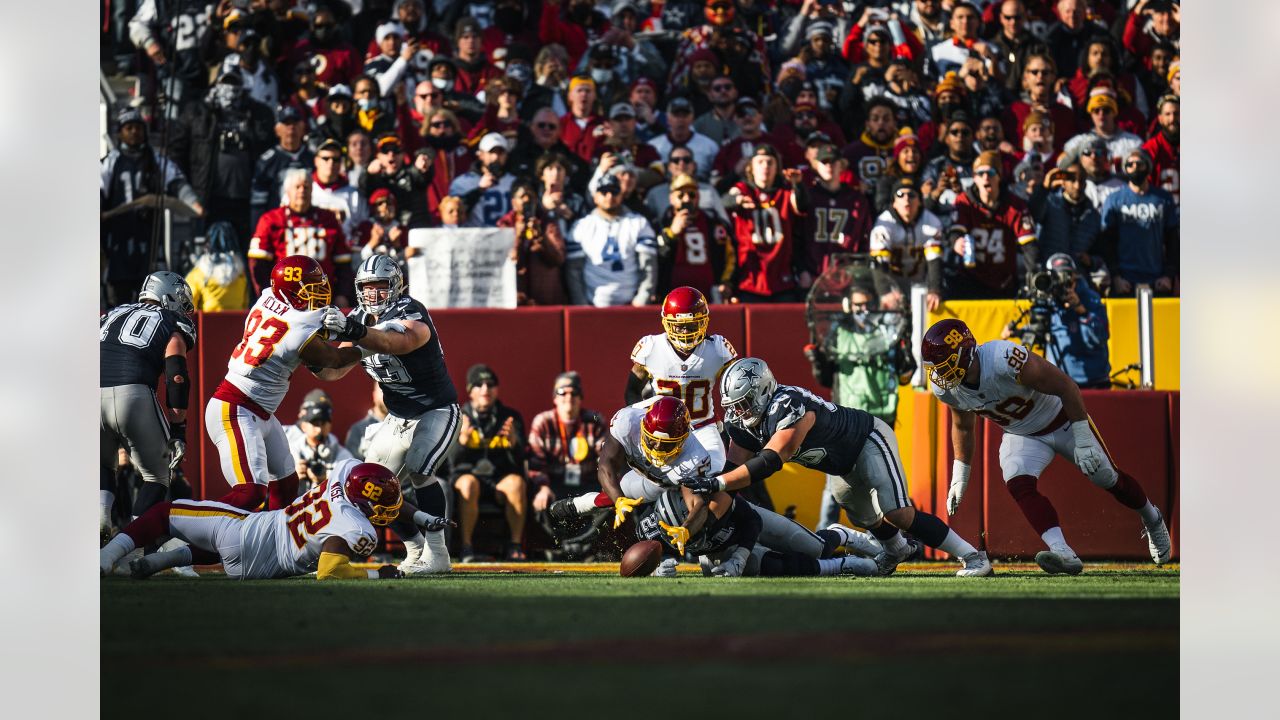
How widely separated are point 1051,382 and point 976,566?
105 centimetres

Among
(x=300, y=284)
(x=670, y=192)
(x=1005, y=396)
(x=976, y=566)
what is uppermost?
(x=670, y=192)

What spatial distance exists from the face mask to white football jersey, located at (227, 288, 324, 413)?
516 centimetres

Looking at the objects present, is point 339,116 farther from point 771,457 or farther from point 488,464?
point 771,457

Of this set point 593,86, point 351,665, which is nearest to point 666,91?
point 593,86

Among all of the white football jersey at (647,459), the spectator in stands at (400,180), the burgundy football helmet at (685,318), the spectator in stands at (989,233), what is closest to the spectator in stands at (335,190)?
the spectator in stands at (400,180)

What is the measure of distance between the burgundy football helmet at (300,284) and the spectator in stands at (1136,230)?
5726mm

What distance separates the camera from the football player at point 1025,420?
8094 mm

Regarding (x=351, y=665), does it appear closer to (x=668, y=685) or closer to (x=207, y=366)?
(x=668, y=685)

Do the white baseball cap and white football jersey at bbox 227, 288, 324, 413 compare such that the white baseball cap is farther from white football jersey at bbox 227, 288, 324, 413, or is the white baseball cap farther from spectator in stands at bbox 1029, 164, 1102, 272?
spectator in stands at bbox 1029, 164, 1102, 272

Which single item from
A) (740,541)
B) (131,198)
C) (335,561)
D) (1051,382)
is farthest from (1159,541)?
(131,198)

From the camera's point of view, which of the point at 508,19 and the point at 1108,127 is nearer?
the point at 1108,127

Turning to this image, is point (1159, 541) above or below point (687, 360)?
below

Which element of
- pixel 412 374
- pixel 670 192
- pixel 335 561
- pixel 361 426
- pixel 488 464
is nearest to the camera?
pixel 335 561

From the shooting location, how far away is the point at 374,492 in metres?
7.46
